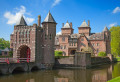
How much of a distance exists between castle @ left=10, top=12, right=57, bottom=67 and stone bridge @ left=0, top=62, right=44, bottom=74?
133cm

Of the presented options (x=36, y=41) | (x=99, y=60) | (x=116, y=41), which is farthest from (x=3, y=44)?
(x=116, y=41)

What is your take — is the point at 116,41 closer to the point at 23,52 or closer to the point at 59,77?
the point at 23,52

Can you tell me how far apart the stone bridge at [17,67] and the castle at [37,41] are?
4.38ft

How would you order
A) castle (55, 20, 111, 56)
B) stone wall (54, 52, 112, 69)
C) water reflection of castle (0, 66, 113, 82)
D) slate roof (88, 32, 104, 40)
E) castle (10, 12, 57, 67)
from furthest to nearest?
slate roof (88, 32, 104, 40), castle (55, 20, 111, 56), stone wall (54, 52, 112, 69), castle (10, 12, 57, 67), water reflection of castle (0, 66, 113, 82)

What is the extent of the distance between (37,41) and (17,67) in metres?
7.21

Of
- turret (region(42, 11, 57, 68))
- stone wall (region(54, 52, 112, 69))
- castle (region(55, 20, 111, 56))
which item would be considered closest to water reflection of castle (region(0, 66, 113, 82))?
turret (region(42, 11, 57, 68))

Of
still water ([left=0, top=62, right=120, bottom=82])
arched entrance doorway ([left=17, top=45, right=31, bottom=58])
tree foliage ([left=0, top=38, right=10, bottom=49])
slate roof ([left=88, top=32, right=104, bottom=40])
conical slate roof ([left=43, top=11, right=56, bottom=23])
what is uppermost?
conical slate roof ([left=43, top=11, right=56, bottom=23])

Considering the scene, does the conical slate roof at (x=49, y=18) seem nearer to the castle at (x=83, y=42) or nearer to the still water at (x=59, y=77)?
the still water at (x=59, y=77)

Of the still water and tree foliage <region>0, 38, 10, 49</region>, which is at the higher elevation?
tree foliage <region>0, 38, 10, 49</region>

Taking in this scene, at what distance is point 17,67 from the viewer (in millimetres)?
29469

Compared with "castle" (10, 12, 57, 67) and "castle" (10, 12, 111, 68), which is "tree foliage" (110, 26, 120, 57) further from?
"castle" (10, 12, 57, 67)

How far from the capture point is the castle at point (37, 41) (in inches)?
1293

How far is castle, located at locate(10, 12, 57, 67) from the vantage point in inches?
1293

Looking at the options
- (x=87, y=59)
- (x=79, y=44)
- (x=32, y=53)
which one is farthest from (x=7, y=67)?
(x=79, y=44)
